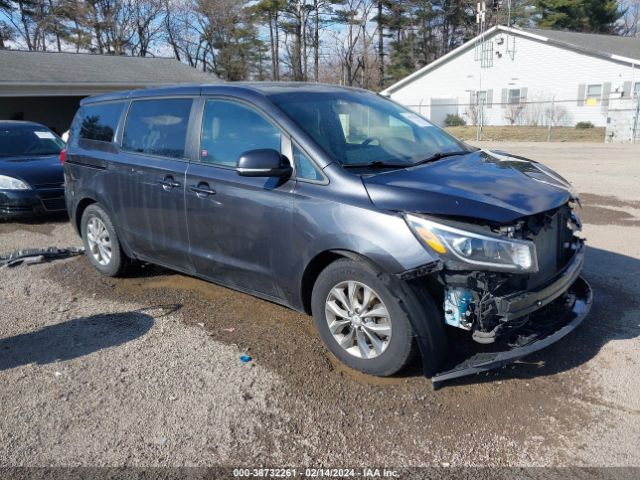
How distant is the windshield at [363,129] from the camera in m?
3.93

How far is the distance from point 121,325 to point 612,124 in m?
25.3

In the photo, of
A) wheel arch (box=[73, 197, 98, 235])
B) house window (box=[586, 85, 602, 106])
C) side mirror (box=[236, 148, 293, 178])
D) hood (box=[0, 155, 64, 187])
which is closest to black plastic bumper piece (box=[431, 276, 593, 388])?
side mirror (box=[236, 148, 293, 178])

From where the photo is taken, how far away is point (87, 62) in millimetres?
23609

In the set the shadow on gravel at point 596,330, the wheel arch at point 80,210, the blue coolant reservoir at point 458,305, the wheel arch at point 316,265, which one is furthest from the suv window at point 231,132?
the shadow on gravel at point 596,330

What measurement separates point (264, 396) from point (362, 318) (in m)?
0.77

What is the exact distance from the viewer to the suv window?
13.3 ft

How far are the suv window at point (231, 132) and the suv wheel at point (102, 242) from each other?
168 centimetres

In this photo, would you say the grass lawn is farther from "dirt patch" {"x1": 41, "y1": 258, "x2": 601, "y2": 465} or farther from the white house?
"dirt patch" {"x1": 41, "y1": 258, "x2": 601, "y2": 465}

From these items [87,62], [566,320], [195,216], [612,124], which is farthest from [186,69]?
[566,320]

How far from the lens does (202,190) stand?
4320 millimetres

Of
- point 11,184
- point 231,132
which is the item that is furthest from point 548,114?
point 231,132

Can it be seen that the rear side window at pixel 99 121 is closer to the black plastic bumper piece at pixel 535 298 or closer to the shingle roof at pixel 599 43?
the black plastic bumper piece at pixel 535 298

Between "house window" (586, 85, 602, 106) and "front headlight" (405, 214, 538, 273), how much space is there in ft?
107

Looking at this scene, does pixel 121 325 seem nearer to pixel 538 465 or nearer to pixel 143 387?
pixel 143 387
